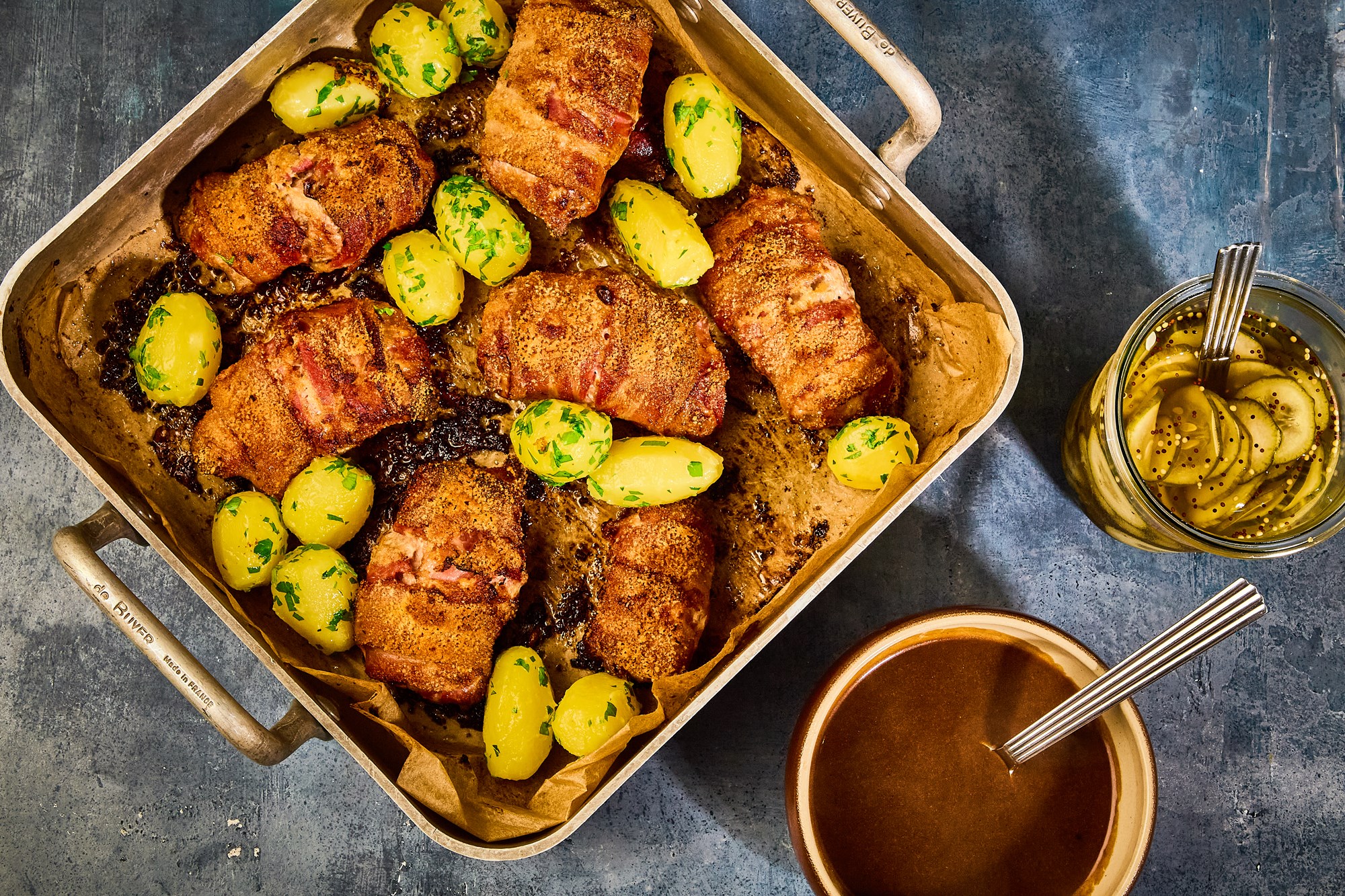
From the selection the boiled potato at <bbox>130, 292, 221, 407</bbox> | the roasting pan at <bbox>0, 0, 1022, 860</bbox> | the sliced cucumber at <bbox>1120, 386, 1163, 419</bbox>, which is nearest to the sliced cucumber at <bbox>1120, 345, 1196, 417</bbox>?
the sliced cucumber at <bbox>1120, 386, 1163, 419</bbox>

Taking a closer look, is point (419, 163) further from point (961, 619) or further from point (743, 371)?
point (961, 619)

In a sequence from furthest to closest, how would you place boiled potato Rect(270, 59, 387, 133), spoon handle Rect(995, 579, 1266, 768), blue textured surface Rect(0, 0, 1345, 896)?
blue textured surface Rect(0, 0, 1345, 896), boiled potato Rect(270, 59, 387, 133), spoon handle Rect(995, 579, 1266, 768)

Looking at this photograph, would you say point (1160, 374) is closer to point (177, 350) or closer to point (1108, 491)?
point (1108, 491)

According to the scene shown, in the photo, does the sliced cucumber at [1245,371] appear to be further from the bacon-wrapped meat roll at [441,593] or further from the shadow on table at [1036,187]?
the bacon-wrapped meat roll at [441,593]

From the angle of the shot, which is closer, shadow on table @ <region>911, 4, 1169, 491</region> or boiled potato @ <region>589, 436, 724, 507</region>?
boiled potato @ <region>589, 436, 724, 507</region>

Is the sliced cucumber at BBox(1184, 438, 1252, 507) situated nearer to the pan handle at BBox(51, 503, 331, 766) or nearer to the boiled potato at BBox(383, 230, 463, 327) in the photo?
the boiled potato at BBox(383, 230, 463, 327)
